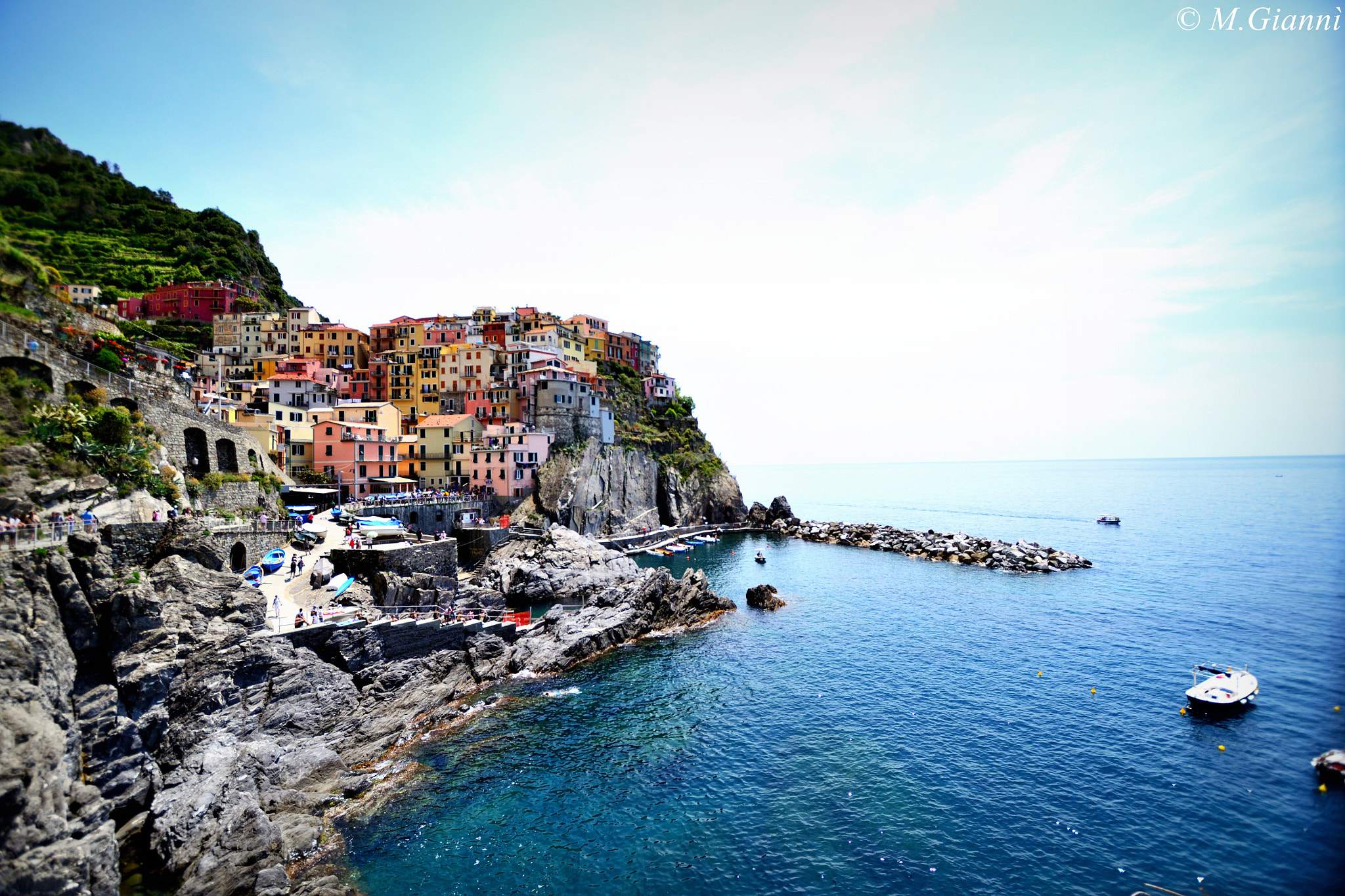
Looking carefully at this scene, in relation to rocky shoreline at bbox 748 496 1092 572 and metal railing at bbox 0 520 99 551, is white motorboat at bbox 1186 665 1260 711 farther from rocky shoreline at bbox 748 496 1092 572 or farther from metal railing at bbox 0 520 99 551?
metal railing at bbox 0 520 99 551

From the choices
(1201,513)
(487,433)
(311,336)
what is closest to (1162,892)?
(487,433)

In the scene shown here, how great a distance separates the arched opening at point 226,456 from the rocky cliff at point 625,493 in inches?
1272

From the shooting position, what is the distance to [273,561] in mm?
33344

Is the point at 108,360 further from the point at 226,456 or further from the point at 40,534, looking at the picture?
the point at 40,534

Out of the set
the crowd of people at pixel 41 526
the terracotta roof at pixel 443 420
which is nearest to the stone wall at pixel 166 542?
the crowd of people at pixel 41 526

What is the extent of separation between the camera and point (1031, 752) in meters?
26.4

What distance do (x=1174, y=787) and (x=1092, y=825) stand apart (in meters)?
5.66

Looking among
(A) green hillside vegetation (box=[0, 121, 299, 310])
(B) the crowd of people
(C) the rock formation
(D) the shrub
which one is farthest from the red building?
(C) the rock formation

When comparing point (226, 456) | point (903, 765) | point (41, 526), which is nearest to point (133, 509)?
point (41, 526)

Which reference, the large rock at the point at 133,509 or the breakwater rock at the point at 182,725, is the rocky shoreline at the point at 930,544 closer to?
the breakwater rock at the point at 182,725

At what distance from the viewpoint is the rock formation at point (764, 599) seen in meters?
50.9

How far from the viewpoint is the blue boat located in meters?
33.2

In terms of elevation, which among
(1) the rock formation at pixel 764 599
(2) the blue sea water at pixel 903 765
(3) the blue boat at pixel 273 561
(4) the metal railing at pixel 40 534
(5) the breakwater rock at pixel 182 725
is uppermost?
(4) the metal railing at pixel 40 534

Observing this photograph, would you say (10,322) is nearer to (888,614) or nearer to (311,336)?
(888,614)
